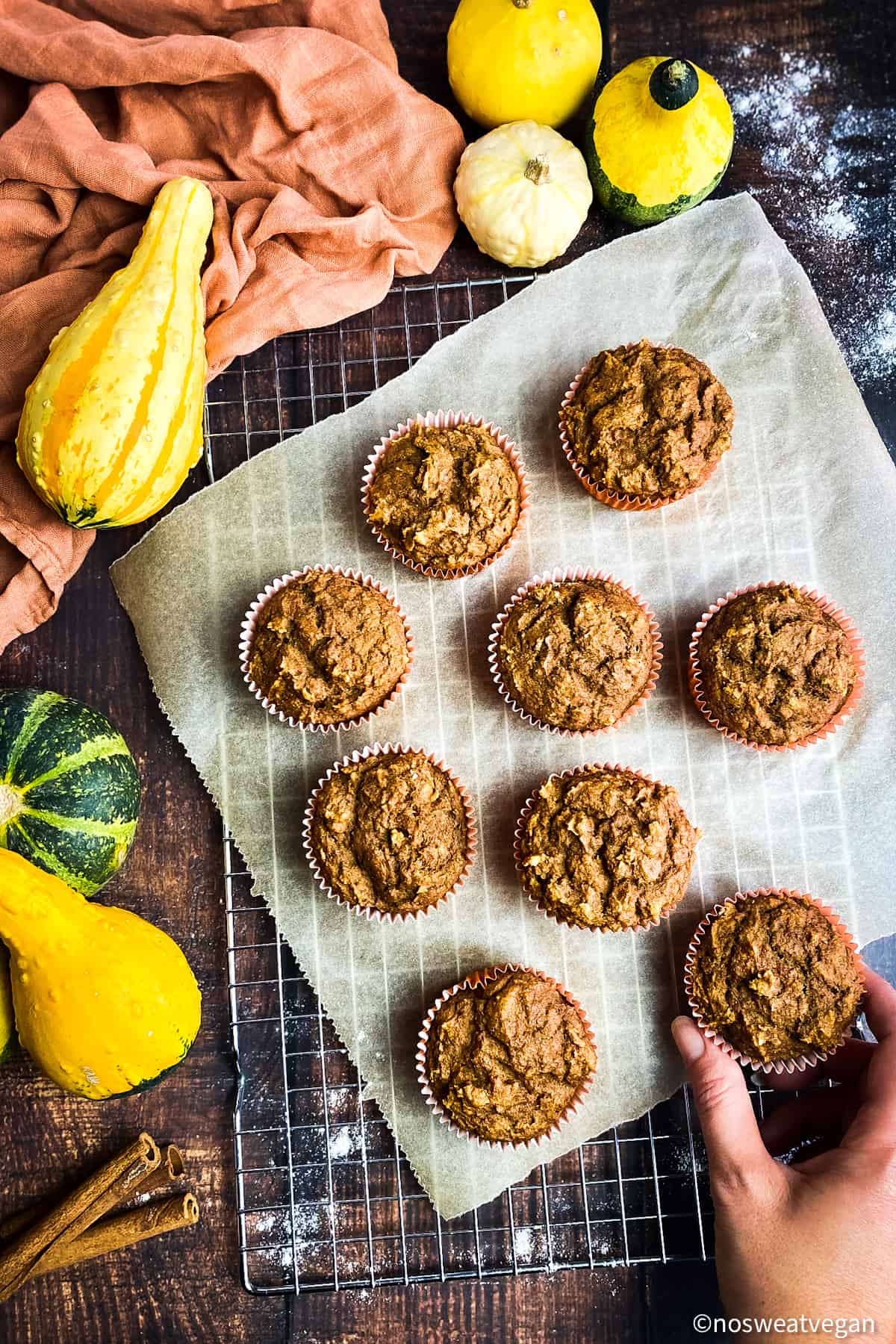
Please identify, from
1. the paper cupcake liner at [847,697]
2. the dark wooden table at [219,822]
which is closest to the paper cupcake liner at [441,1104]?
the dark wooden table at [219,822]

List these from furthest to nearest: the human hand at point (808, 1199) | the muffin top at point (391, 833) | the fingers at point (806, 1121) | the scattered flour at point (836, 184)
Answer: the scattered flour at point (836, 184) → the fingers at point (806, 1121) → the muffin top at point (391, 833) → the human hand at point (808, 1199)

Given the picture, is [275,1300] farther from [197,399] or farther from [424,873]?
[197,399]

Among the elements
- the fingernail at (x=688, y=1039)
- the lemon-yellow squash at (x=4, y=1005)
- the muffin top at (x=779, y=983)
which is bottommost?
the fingernail at (x=688, y=1039)

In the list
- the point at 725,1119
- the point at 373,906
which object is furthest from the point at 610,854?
the point at 725,1119

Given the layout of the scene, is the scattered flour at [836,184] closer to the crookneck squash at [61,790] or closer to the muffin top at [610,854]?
the muffin top at [610,854]

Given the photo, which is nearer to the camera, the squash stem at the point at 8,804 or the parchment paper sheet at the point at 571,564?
the squash stem at the point at 8,804

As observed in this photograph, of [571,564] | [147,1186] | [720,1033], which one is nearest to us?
[720,1033]

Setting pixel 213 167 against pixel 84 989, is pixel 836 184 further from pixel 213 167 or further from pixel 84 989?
pixel 84 989
